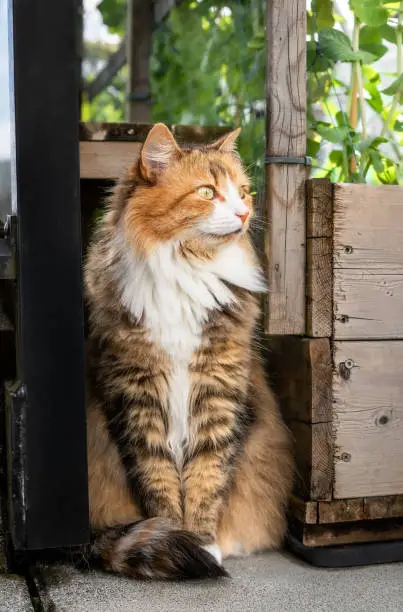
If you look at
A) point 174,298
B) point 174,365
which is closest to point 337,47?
→ point 174,298

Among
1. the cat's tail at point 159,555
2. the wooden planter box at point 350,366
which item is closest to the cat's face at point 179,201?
the wooden planter box at point 350,366

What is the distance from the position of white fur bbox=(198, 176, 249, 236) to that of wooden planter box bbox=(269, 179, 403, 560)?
24 centimetres

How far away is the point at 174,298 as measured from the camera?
5.32 ft

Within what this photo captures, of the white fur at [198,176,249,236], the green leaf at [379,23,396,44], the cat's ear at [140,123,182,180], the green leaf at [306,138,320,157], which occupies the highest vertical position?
the green leaf at [379,23,396,44]

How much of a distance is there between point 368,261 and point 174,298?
0.50 m

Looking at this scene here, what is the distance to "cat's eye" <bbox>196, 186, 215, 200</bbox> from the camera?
5.32ft

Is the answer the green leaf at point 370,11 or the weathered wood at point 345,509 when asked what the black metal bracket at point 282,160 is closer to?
the green leaf at point 370,11

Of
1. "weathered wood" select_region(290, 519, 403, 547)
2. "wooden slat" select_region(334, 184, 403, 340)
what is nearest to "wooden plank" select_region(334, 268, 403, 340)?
"wooden slat" select_region(334, 184, 403, 340)

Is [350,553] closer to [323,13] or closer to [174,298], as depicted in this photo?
[174,298]

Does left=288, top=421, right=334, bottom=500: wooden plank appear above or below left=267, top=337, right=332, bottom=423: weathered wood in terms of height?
below

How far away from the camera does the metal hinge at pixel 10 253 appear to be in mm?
1546

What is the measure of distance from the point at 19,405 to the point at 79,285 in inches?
11.1

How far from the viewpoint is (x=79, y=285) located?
1537 millimetres

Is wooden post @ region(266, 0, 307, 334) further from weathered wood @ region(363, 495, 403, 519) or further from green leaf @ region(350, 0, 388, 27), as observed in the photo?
weathered wood @ region(363, 495, 403, 519)
